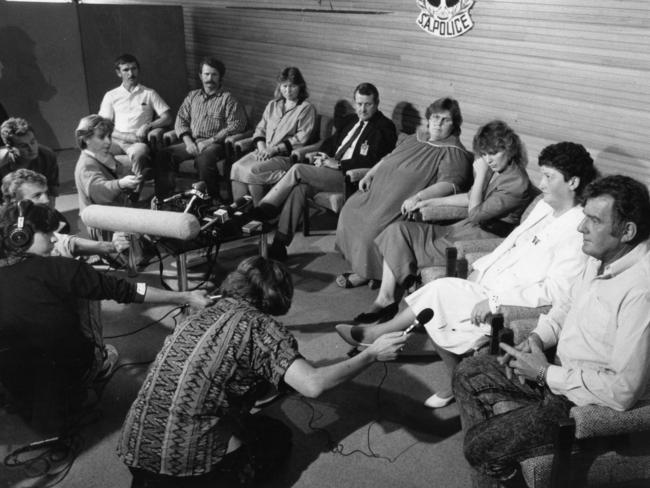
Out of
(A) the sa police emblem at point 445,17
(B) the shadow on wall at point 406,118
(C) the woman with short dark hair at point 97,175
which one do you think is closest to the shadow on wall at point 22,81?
(C) the woman with short dark hair at point 97,175

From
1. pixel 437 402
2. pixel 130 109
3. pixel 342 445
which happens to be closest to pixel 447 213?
pixel 437 402

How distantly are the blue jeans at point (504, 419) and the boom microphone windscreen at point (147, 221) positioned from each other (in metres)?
1.68

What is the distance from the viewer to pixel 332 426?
10.3 feet

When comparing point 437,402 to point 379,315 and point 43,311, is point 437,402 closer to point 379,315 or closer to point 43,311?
point 379,315

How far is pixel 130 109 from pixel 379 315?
3.66 meters

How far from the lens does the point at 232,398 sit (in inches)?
94.1

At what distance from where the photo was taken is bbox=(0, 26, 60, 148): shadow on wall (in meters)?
7.31

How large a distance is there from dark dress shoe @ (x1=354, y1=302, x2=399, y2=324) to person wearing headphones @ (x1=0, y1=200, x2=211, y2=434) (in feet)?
4.00

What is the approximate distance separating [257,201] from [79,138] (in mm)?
1574

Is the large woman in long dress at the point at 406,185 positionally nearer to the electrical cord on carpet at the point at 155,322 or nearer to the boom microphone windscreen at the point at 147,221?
the electrical cord on carpet at the point at 155,322

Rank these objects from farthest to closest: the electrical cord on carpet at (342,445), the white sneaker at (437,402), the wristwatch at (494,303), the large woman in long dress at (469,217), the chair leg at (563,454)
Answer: the large woman in long dress at (469,217) < the white sneaker at (437,402) < the wristwatch at (494,303) < the electrical cord on carpet at (342,445) < the chair leg at (563,454)

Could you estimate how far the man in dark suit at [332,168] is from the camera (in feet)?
16.1

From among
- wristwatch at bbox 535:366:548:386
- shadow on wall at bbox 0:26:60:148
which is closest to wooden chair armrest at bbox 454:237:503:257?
wristwatch at bbox 535:366:548:386

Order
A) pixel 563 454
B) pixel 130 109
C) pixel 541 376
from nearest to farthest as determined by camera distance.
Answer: pixel 563 454
pixel 541 376
pixel 130 109
